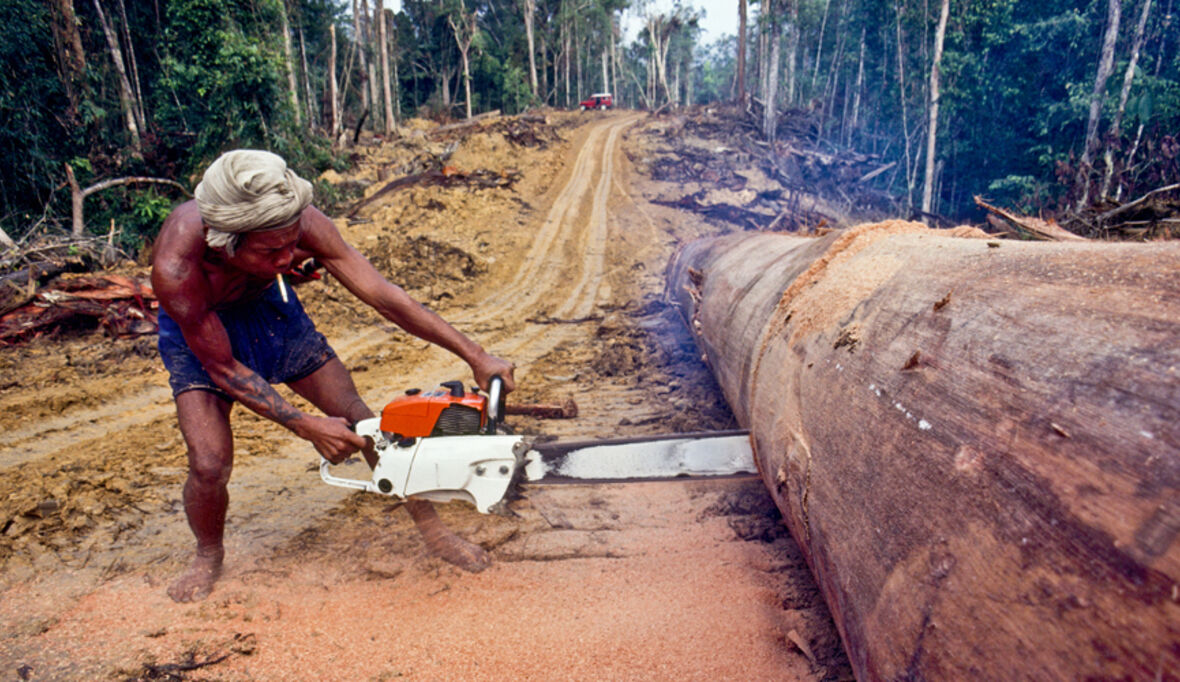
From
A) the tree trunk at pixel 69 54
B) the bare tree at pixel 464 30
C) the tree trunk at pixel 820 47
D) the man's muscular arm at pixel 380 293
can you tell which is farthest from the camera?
the tree trunk at pixel 820 47

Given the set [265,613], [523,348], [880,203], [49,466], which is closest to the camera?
[265,613]

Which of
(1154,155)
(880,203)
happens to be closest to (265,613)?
(1154,155)

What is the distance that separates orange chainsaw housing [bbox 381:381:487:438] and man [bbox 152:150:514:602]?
17 cm

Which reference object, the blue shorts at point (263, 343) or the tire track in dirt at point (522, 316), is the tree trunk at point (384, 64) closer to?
the tire track in dirt at point (522, 316)

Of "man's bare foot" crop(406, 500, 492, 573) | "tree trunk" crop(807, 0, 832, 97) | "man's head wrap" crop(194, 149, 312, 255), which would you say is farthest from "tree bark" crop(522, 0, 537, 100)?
"man's bare foot" crop(406, 500, 492, 573)

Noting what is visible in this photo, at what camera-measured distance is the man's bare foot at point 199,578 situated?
2232 mm

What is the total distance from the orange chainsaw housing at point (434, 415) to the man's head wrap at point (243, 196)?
77 centimetres

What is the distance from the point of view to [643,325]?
6816 mm

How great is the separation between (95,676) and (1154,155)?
1536 centimetres

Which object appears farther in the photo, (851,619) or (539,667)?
(539,667)

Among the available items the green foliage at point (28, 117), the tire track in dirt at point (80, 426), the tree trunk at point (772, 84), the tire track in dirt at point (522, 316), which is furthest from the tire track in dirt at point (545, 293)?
the green foliage at point (28, 117)

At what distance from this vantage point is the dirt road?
72.6 inches

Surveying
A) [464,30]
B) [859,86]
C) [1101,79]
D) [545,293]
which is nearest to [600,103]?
[464,30]

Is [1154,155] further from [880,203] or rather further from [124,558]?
[124,558]
